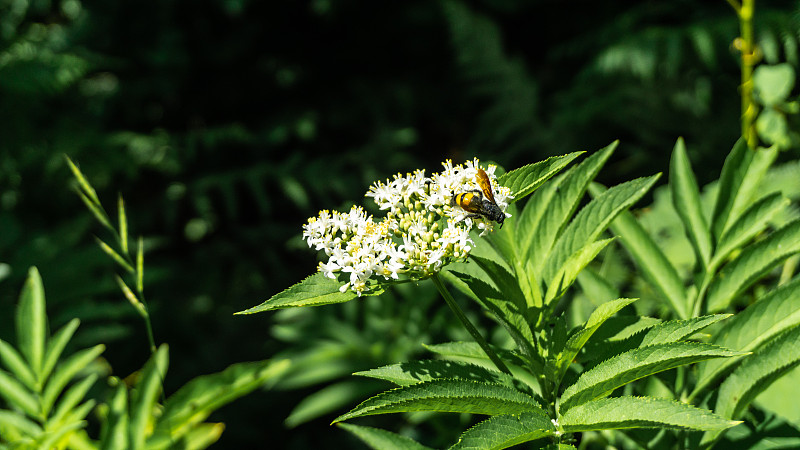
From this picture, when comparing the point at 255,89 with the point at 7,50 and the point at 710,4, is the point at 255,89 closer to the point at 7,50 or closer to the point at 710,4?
the point at 7,50

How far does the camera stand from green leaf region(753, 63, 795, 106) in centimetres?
184

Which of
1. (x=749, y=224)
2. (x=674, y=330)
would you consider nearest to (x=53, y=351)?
(x=674, y=330)

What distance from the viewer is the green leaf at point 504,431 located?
0.70 meters

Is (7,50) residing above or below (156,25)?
below

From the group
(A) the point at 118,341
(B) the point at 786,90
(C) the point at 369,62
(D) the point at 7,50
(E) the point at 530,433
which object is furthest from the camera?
(C) the point at 369,62

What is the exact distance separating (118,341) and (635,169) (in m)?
3.18

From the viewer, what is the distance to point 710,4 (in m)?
3.49

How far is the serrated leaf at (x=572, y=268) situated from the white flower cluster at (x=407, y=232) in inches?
5.3

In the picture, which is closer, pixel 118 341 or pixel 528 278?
pixel 528 278

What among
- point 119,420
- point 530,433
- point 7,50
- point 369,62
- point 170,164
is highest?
point 369,62

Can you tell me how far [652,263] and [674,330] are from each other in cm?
44

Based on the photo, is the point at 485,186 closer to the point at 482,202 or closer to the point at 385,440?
the point at 482,202

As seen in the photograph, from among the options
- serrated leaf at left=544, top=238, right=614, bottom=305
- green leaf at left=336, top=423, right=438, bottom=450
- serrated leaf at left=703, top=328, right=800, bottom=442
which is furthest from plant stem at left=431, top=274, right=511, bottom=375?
serrated leaf at left=703, top=328, right=800, bottom=442

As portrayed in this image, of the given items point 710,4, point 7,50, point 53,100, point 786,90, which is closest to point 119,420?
point 786,90
